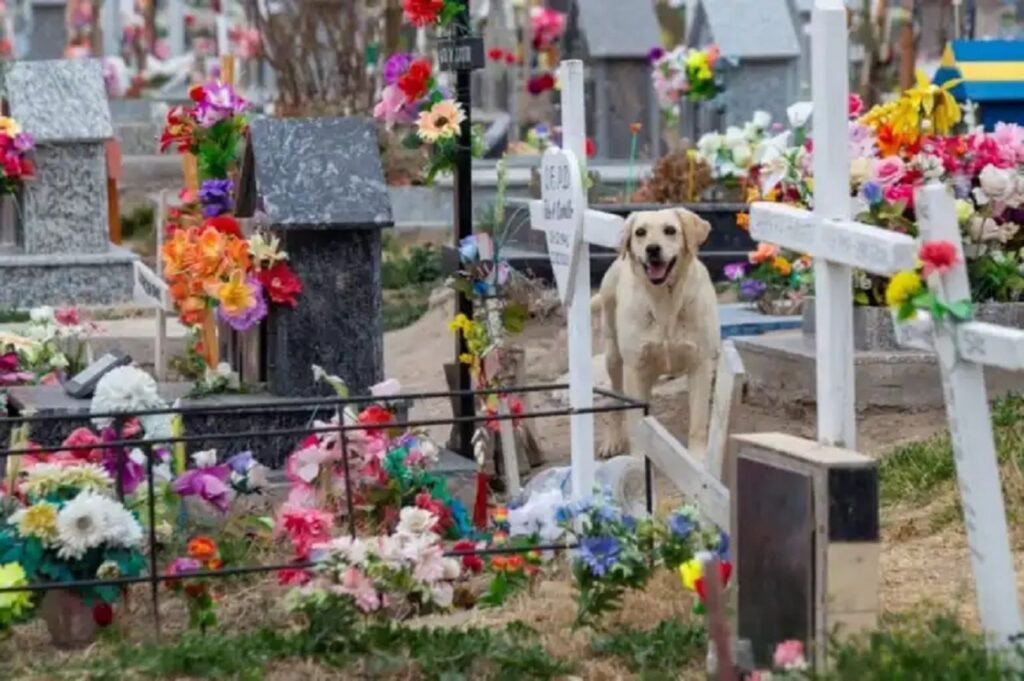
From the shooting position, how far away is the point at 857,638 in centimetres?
493

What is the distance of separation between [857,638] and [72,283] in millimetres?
10766

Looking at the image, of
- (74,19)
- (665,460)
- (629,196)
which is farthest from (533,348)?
(74,19)

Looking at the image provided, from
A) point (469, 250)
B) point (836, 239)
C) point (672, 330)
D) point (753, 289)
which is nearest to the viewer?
point (836, 239)

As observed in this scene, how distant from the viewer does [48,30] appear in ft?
103

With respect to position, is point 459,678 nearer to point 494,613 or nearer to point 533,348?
point 494,613

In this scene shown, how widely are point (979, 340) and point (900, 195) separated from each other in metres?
4.87

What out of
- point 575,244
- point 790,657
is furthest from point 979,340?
point 575,244

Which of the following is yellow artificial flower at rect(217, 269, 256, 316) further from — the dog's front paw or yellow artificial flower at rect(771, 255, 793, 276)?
yellow artificial flower at rect(771, 255, 793, 276)

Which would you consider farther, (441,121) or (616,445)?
(616,445)

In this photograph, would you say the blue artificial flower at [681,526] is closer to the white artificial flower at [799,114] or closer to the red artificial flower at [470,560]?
the red artificial flower at [470,560]

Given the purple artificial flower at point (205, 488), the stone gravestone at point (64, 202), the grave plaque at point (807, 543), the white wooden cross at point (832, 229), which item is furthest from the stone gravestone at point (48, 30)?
the grave plaque at point (807, 543)

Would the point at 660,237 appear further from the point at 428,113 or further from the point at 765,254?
the point at 765,254

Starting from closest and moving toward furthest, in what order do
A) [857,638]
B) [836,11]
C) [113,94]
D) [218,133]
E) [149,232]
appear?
1. [857,638]
2. [836,11]
3. [218,133]
4. [149,232]
5. [113,94]

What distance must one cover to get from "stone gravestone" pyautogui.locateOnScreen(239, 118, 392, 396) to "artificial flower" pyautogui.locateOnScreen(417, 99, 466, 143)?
1.16 ft
